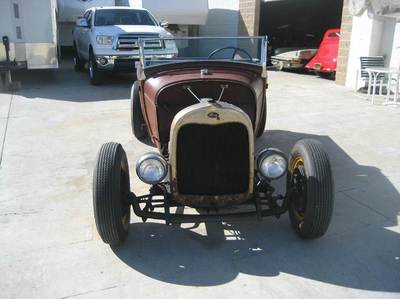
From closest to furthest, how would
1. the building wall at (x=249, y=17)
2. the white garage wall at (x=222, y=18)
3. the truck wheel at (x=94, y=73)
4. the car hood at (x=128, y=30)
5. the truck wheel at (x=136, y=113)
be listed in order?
the truck wheel at (x=136, y=113)
the car hood at (x=128, y=30)
the truck wheel at (x=94, y=73)
the building wall at (x=249, y=17)
the white garage wall at (x=222, y=18)

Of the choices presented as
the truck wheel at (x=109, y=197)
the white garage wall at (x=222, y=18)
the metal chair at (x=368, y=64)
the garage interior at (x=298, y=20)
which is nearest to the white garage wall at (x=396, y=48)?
the metal chair at (x=368, y=64)

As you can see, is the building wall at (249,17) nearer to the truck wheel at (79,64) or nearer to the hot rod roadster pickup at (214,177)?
the truck wheel at (79,64)

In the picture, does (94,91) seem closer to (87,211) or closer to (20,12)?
(20,12)

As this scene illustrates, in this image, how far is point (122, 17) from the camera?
1134 centimetres

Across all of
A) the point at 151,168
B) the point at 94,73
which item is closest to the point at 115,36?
the point at 94,73

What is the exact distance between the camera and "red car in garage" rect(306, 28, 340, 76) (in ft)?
40.7

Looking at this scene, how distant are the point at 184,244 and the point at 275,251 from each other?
28.1 inches

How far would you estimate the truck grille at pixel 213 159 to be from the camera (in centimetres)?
333

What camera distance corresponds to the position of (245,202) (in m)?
3.53

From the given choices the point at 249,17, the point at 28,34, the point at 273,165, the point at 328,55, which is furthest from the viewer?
the point at 249,17

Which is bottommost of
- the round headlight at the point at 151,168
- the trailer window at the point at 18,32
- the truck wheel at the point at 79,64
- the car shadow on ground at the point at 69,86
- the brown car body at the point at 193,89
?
the car shadow on ground at the point at 69,86

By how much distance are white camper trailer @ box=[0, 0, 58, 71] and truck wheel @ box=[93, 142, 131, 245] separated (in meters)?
7.76

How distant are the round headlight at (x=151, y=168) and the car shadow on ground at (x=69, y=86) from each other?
245 inches

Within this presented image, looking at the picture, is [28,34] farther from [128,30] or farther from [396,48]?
[396,48]
